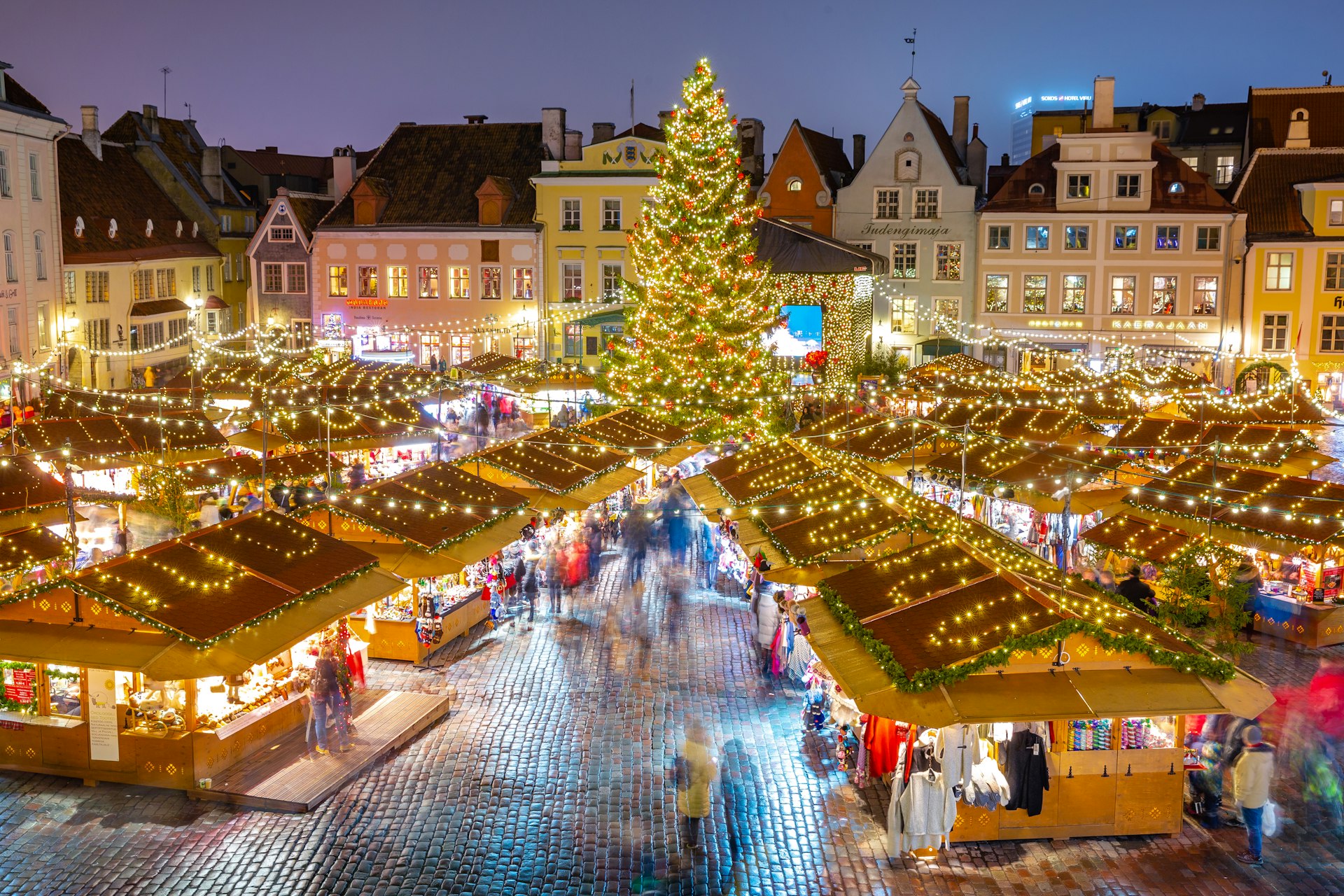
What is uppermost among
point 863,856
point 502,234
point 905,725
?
point 502,234

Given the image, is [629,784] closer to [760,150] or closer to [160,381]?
[160,381]

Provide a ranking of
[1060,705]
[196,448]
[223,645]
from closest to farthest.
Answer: [1060,705] → [223,645] → [196,448]

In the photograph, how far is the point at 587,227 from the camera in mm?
50188

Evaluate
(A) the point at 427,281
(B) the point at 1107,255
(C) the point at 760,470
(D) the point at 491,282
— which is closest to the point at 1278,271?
(B) the point at 1107,255

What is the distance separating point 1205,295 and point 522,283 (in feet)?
84.6

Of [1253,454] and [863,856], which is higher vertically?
[1253,454]

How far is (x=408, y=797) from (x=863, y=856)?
459 cm

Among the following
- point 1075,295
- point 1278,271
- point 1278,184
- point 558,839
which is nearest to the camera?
point 558,839

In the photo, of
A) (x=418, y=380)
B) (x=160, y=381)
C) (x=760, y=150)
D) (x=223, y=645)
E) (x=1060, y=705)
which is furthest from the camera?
(x=760, y=150)

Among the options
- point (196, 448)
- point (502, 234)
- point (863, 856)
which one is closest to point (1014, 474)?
point (863, 856)

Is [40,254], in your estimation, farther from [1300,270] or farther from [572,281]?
[1300,270]

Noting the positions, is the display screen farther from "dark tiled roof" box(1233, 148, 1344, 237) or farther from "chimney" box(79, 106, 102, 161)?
"chimney" box(79, 106, 102, 161)

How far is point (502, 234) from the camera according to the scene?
50469mm

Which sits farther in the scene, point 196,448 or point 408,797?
point 196,448
